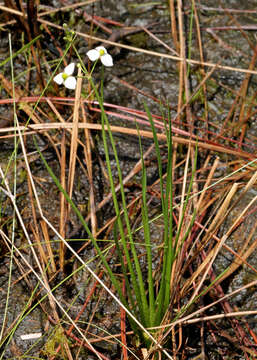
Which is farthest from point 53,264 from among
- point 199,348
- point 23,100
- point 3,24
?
point 3,24

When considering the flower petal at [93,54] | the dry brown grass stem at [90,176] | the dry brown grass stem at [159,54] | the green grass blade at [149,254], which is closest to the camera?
the green grass blade at [149,254]

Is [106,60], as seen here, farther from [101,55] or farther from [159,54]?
[159,54]

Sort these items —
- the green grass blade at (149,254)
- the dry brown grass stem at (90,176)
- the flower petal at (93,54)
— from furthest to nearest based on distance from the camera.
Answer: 1. the dry brown grass stem at (90,176)
2. the flower petal at (93,54)
3. the green grass blade at (149,254)

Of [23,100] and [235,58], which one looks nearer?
[23,100]

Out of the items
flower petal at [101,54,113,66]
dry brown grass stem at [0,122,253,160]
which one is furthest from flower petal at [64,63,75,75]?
dry brown grass stem at [0,122,253,160]

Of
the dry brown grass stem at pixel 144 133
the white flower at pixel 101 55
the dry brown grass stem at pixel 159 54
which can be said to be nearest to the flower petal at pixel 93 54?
the white flower at pixel 101 55

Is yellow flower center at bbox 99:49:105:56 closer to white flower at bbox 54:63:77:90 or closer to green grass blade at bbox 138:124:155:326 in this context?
white flower at bbox 54:63:77:90

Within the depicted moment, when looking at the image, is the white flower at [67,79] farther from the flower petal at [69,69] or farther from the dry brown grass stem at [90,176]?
the dry brown grass stem at [90,176]

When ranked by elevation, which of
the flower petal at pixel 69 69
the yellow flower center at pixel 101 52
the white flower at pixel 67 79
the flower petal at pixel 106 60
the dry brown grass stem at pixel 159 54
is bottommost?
the dry brown grass stem at pixel 159 54

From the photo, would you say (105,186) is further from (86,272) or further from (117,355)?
(117,355)

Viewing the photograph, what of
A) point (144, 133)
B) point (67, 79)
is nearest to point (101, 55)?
point (67, 79)

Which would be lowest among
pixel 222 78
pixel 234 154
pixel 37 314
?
pixel 37 314
